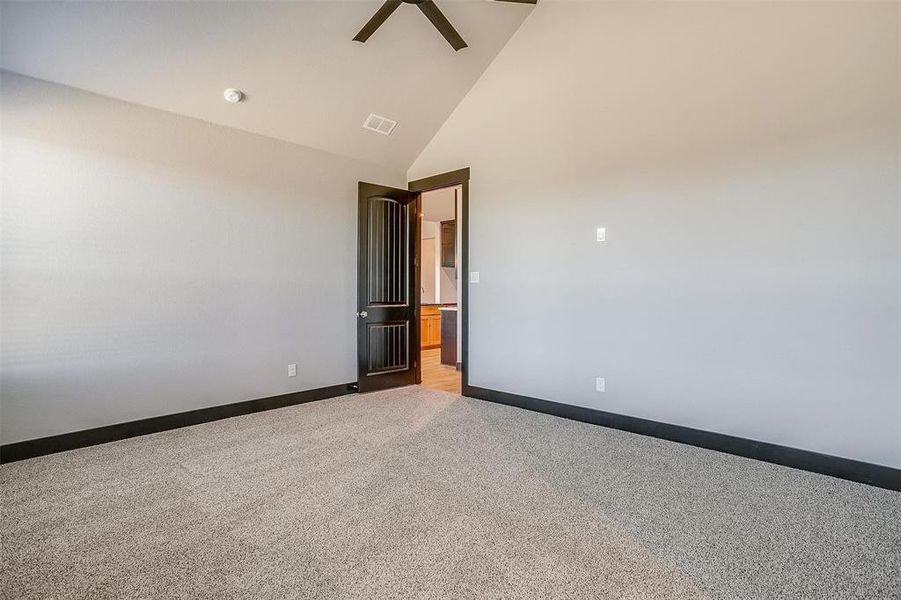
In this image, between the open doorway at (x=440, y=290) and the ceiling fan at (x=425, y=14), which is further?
the open doorway at (x=440, y=290)

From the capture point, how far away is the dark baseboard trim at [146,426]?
2.79m

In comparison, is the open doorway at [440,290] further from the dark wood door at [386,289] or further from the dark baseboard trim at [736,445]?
the dark baseboard trim at [736,445]

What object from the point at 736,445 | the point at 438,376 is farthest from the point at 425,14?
the point at 438,376

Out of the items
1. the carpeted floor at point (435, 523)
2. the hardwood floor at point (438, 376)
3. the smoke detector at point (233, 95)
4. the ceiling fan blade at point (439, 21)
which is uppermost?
the ceiling fan blade at point (439, 21)

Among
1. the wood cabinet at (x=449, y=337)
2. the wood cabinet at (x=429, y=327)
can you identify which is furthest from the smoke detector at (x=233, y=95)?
the wood cabinet at (x=429, y=327)

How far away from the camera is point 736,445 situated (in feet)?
9.29

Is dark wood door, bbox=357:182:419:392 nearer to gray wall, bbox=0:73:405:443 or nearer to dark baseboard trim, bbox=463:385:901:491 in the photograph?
gray wall, bbox=0:73:405:443

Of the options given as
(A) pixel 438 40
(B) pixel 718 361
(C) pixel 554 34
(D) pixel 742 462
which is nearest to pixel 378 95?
(A) pixel 438 40

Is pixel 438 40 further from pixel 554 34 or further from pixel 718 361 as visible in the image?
pixel 718 361

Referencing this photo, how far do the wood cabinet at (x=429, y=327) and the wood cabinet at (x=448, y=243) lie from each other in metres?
1.20

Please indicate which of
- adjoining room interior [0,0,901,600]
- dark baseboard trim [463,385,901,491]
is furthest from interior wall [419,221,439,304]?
dark baseboard trim [463,385,901,491]

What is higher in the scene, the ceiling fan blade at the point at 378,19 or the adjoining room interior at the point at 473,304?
the ceiling fan blade at the point at 378,19

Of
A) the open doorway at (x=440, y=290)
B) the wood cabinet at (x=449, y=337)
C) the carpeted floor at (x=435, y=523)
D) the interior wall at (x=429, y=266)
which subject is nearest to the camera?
the carpeted floor at (x=435, y=523)

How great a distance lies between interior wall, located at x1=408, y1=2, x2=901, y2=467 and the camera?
2.41 metres
